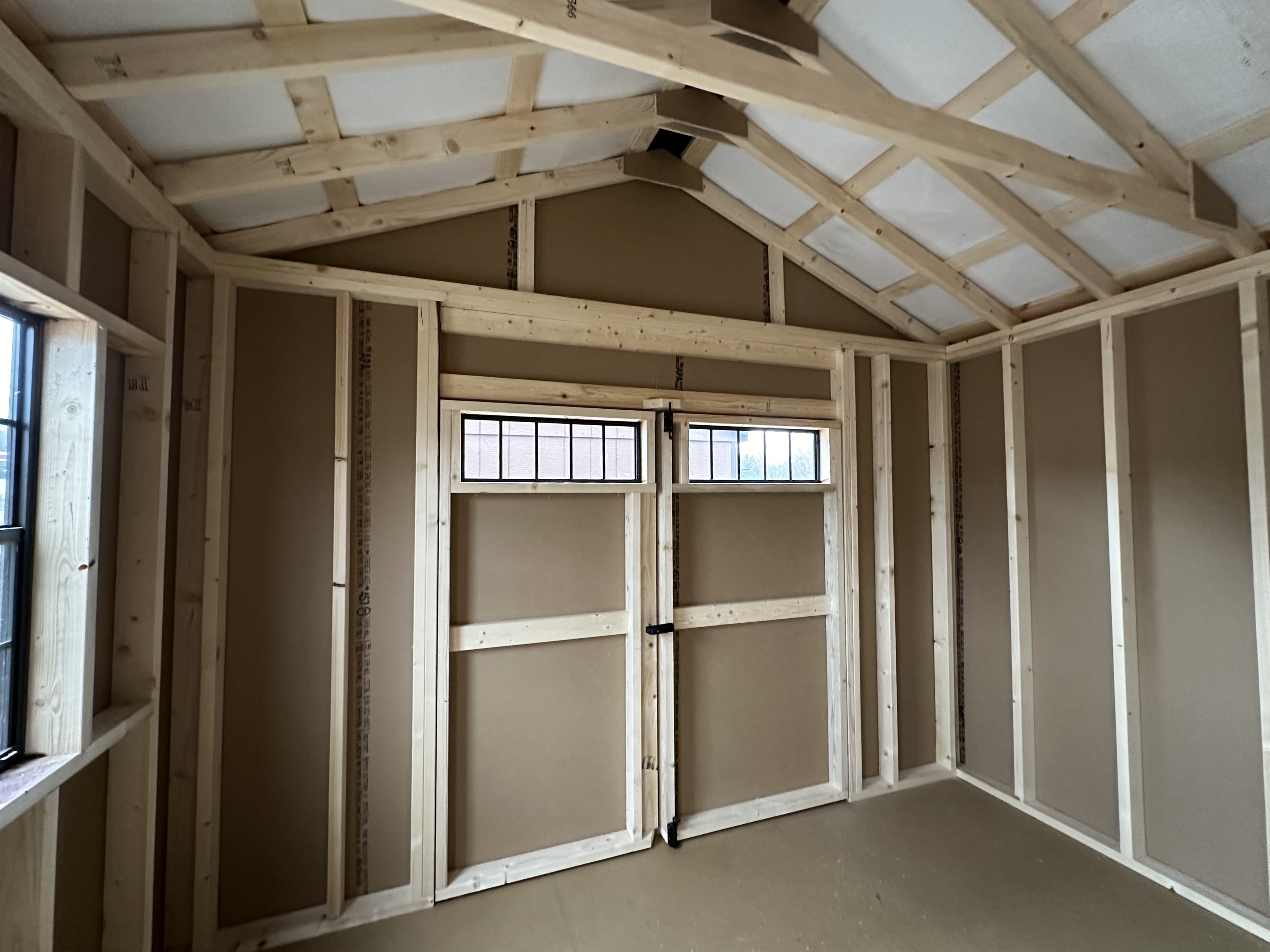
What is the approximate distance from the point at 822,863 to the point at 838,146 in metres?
3.34

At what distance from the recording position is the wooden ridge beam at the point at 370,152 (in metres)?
1.79

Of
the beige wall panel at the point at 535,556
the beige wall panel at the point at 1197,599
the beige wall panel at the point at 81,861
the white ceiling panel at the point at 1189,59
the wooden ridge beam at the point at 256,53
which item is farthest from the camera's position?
the beige wall panel at the point at 535,556

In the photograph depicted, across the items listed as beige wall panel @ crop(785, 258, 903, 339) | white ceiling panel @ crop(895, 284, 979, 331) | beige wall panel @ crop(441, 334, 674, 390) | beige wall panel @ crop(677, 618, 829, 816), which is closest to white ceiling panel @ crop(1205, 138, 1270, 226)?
white ceiling panel @ crop(895, 284, 979, 331)

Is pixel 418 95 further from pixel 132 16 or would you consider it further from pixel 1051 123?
pixel 1051 123

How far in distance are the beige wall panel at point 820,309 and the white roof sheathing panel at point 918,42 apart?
3.70ft

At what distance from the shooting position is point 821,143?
2465 millimetres

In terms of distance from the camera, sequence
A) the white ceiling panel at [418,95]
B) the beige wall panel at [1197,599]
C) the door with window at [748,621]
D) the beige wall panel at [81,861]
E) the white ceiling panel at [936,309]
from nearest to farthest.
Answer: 1. the beige wall panel at [81,861]
2. the white ceiling panel at [418,95]
3. the beige wall panel at [1197,599]
4. the door with window at [748,621]
5. the white ceiling panel at [936,309]

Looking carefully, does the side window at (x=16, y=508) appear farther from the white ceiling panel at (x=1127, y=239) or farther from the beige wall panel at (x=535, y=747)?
the white ceiling panel at (x=1127, y=239)

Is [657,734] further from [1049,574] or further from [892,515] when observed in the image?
[1049,574]

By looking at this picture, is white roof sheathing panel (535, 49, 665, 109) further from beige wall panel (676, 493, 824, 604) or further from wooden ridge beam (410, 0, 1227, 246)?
beige wall panel (676, 493, 824, 604)

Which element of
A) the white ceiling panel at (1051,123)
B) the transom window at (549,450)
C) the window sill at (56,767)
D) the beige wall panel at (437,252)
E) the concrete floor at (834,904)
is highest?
the white ceiling panel at (1051,123)

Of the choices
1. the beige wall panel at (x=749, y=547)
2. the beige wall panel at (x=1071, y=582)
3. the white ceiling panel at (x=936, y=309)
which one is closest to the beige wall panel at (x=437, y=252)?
the beige wall panel at (x=749, y=547)

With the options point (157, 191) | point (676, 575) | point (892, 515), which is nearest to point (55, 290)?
point (157, 191)

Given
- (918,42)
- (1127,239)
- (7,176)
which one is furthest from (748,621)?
(7,176)
